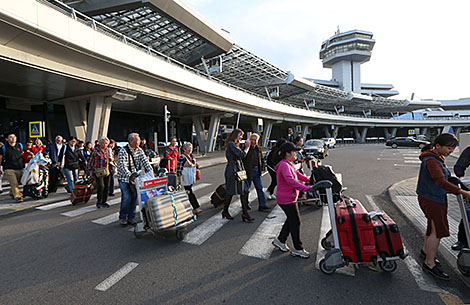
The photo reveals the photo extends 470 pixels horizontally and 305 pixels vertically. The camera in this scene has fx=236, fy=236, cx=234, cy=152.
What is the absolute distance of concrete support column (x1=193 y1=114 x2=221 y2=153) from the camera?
29844mm

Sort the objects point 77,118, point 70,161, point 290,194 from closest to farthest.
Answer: point 290,194, point 70,161, point 77,118

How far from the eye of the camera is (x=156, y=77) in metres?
16.6

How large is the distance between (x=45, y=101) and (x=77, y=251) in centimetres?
2059

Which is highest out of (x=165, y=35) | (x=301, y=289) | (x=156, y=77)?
(x=165, y=35)

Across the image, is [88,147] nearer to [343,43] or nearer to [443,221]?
[443,221]

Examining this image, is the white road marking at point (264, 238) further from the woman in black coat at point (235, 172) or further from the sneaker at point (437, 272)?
the sneaker at point (437, 272)

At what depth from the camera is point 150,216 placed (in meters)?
3.92

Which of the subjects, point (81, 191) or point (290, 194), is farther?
point (81, 191)

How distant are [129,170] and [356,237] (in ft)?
14.0

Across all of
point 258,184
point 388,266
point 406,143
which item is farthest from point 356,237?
point 406,143

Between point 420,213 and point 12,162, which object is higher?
point 12,162

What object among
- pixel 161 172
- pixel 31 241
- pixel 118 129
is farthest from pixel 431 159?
pixel 118 129

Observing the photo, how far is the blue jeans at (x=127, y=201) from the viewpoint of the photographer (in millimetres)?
4858

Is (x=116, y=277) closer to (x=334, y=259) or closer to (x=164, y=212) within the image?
(x=164, y=212)
